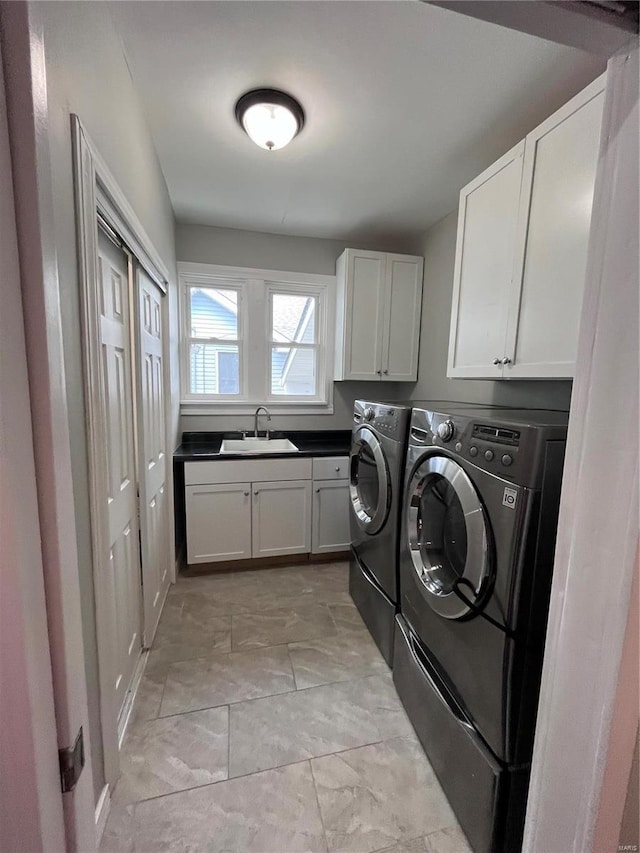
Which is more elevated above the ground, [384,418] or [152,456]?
[384,418]

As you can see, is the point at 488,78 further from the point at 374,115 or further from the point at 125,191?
the point at 125,191

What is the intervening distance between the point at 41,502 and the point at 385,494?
57.3 inches

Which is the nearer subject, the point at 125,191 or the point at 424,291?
the point at 125,191

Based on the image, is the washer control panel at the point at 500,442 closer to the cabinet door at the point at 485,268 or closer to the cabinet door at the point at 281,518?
the cabinet door at the point at 485,268

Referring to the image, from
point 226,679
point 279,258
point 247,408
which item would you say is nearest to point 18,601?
point 226,679

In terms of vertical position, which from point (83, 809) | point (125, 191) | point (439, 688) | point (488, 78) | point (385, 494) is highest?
point (488, 78)

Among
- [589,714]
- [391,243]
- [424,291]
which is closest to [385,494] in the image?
[589,714]

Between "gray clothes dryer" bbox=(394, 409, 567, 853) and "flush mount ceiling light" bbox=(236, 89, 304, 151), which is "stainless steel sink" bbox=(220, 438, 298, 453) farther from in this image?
"flush mount ceiling light" bbox=(236, 89, 304, 151)

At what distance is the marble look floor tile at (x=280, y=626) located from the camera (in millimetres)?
1984

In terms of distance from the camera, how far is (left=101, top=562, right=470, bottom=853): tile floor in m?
1.14

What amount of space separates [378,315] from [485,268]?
1238 mm

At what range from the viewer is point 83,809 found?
55 cm

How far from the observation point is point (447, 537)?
1375mm

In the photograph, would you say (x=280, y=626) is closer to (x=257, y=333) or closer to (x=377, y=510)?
(x=377, y=510)
